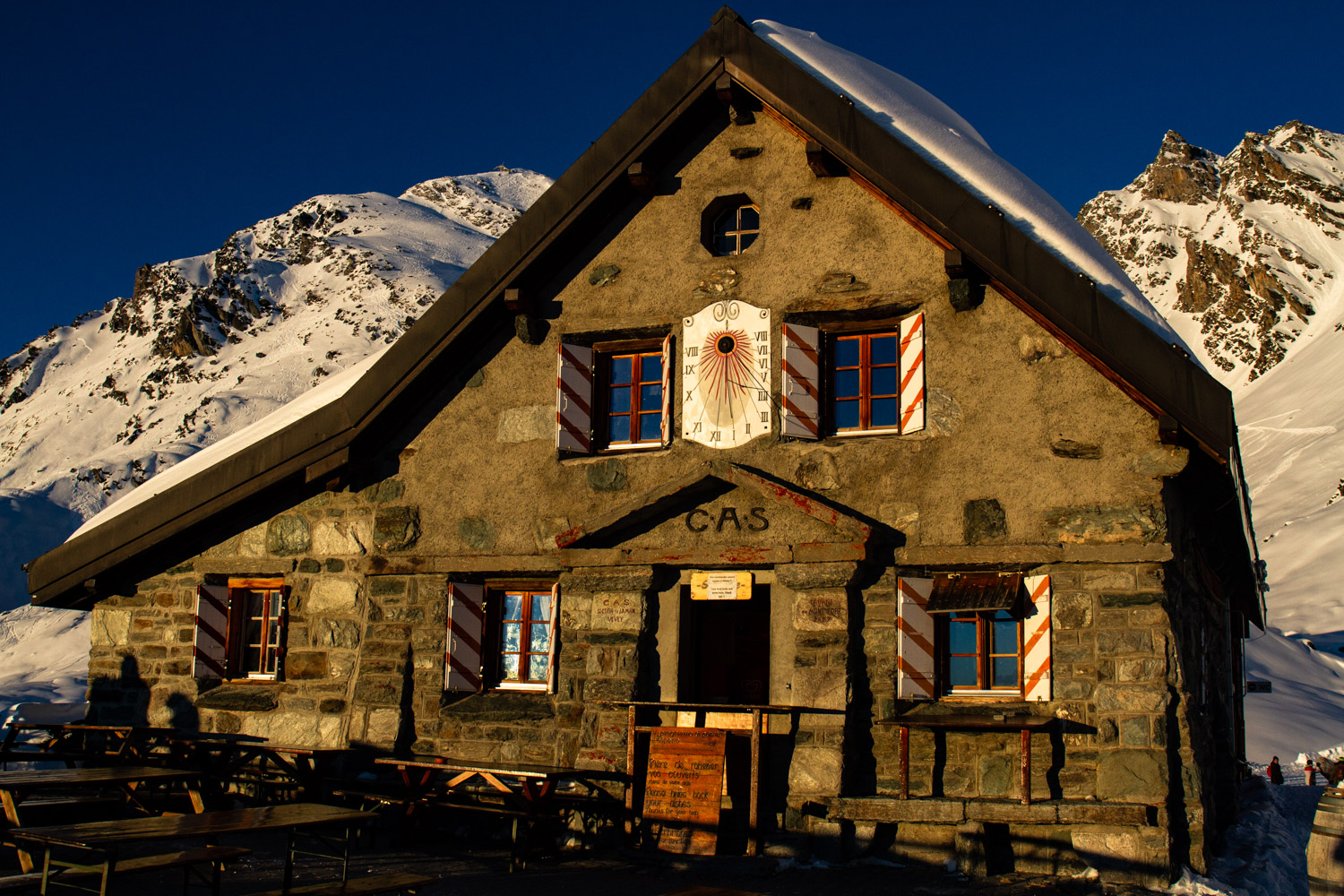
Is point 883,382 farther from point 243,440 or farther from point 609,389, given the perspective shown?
point 243,440

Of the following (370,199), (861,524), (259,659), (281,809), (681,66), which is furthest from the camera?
(370,199)

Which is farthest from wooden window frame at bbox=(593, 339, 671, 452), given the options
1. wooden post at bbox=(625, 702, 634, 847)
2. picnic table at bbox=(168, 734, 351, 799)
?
picnic table at bbox=(168, 734, 351, 799)

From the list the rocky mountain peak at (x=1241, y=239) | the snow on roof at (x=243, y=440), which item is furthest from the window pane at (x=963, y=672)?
the rocky mountain peak at (x=1241, y=239)

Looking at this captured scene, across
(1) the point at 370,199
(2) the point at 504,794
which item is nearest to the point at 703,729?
(2) the point at 504,794

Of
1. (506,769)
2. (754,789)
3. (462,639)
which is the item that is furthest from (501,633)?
(754,789)

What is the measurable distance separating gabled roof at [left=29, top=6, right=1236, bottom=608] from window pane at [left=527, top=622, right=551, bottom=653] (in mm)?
2475

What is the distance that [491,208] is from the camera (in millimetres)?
151000

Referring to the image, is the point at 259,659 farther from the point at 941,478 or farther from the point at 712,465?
the point at 941,478

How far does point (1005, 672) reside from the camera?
10.3 metres

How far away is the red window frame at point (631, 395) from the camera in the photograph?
11.8 meters

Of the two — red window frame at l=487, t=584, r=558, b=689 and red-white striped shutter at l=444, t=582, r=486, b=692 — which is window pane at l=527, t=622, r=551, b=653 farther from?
red-white striped shutter at l=444, t=582, r=486, b=692

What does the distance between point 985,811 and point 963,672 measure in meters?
1.31

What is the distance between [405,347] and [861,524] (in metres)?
4.69

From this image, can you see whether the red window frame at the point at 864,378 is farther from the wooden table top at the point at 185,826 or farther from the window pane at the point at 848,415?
the wooden table top at the point at 185,826
